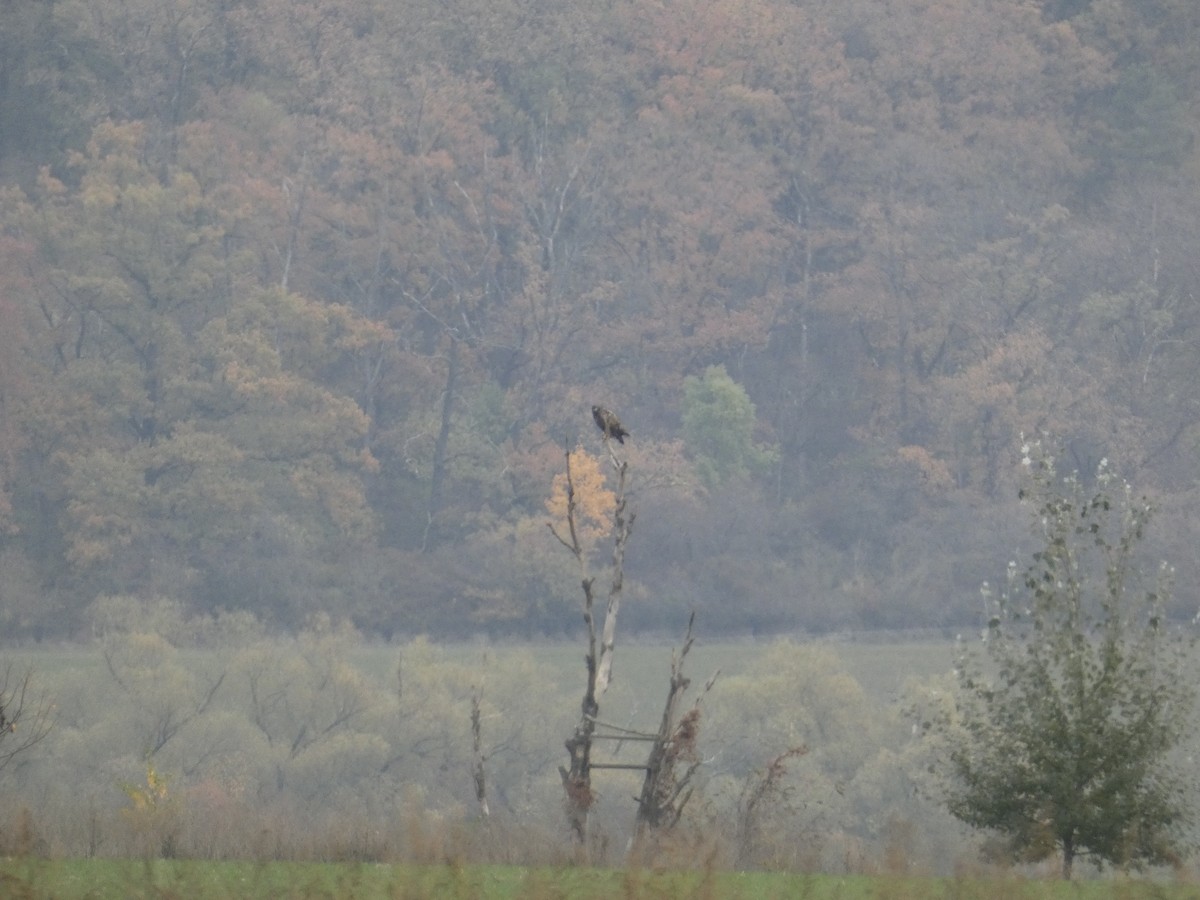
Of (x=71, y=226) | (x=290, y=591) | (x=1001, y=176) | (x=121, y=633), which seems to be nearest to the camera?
(x=121, y=633)

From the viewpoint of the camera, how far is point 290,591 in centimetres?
5197

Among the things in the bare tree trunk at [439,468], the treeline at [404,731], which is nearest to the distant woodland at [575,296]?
the bare tree trunk at [439,468]

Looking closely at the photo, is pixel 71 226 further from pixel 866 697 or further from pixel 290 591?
pixel 866 697

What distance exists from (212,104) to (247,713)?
2881 centimetres

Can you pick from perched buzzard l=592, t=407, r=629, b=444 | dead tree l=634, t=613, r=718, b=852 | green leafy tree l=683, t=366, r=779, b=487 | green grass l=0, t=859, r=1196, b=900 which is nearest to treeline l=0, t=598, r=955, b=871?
dead tree l=634, t=613, r=718, b=852

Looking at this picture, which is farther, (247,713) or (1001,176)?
(1001,176)

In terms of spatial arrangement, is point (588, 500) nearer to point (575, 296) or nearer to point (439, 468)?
point (439, 468)

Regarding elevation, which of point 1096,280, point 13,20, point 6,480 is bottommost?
point 6,480

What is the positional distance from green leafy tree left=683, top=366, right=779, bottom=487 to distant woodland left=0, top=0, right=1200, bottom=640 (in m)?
0.13

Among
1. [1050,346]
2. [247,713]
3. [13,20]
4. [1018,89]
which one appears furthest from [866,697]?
[13,20]

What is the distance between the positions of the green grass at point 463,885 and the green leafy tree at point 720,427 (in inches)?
1808

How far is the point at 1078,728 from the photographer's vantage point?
16.3 m

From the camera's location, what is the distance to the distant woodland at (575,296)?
53.9 metres

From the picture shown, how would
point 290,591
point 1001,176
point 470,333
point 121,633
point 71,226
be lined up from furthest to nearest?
point 1001,176
point 470,333
point 71,226
point 290,591
point 121,633
